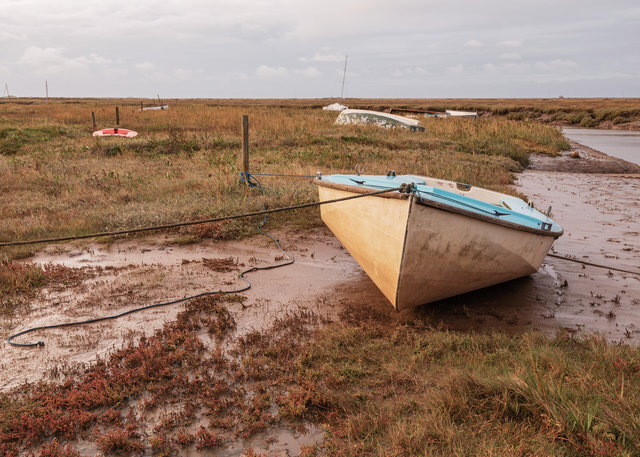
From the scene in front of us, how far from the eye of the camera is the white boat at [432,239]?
14.5 feet

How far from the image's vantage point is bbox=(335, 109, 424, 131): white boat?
901 inches

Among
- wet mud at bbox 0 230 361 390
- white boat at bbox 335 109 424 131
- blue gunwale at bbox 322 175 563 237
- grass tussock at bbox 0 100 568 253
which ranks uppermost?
white boat at bbox 335 109 424 131

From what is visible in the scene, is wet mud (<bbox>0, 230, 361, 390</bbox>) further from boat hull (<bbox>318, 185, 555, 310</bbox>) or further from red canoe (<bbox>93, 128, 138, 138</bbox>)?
red canoe (<bbox>93, 128, 138, 138</bbox>)

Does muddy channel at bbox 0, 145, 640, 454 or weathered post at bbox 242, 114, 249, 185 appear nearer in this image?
muddy channel at bbox 0, 145, 640, 454

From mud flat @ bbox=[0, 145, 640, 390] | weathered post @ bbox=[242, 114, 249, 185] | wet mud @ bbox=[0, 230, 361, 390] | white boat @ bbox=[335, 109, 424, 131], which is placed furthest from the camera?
white boat @ bbox=[335, 109, 424, 131]

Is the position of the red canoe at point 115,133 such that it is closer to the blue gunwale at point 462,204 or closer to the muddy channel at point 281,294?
the muddy channel at point 281,294

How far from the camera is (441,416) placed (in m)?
3.01

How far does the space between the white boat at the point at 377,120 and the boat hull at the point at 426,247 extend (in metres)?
17.9

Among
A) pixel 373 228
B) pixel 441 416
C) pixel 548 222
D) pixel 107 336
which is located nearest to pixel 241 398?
pixel 441 416

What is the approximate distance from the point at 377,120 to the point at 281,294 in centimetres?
1969

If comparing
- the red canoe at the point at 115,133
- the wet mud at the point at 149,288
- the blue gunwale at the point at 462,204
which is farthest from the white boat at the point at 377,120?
the blue gunwale at the point at 462,204

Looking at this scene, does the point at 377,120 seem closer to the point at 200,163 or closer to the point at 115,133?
the point at 115,133

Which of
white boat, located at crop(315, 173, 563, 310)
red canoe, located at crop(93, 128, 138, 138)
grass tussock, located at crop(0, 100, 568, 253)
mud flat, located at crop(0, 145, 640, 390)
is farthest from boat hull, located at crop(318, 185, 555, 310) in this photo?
→ red canoe, located at crop(93, 128, 138, 138)

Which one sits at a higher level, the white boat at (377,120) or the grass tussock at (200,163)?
the white boat at (377,120)
